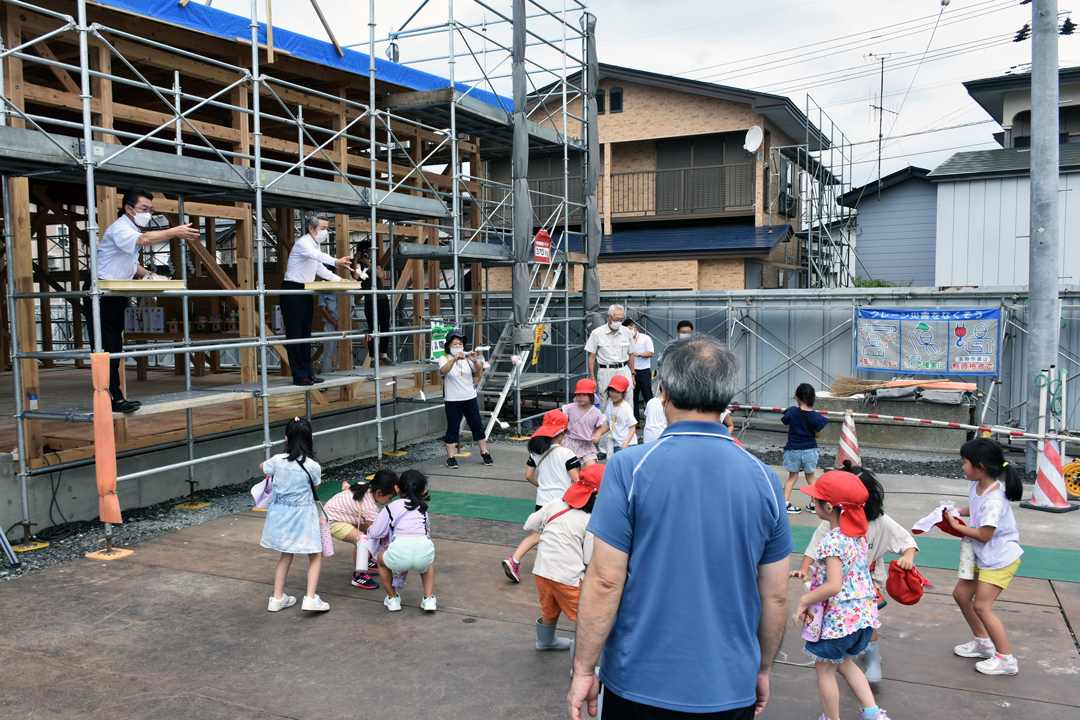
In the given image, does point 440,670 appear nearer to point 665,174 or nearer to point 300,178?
point 300,178

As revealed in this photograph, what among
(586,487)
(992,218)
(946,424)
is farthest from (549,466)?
(992,218)

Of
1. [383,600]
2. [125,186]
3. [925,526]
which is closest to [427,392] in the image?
[125,186]

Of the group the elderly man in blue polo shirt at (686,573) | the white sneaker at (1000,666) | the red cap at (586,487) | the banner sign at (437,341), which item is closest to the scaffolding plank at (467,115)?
the banner sign at (437,341)

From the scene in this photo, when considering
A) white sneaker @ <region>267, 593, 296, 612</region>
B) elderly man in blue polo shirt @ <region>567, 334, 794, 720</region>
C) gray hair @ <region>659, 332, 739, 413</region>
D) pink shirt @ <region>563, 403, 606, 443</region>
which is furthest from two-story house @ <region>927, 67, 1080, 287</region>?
elderly man in blue polo shirt @ <region>567, 334, 794, 720</region>

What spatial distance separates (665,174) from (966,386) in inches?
479

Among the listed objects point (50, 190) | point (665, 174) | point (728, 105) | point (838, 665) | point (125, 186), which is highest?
point (728, 105)

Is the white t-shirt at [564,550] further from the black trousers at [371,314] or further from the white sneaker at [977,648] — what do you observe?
the black trousers at [371,314]

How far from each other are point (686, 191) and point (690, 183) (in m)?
0.24

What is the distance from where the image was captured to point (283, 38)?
9.42m

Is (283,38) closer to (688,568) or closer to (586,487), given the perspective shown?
(586,487)

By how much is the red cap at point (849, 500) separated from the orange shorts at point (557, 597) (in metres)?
1.55

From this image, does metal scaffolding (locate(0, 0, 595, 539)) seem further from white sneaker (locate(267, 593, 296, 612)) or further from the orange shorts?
the orange shorts

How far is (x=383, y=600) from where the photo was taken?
5.79 m

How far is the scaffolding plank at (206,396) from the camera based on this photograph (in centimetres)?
674
